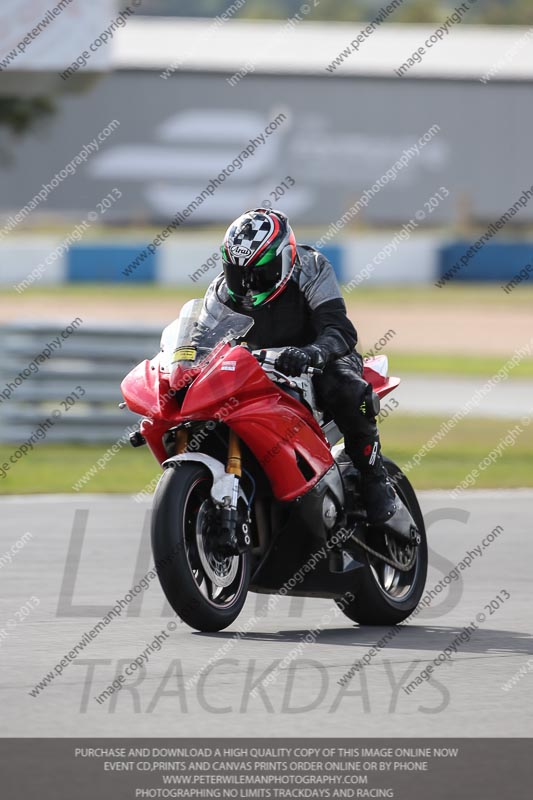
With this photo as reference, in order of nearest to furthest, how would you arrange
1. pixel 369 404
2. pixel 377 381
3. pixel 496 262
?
pixel 369 404
pixel 377 381
pixel 496 262

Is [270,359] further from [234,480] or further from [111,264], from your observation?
[111,264]

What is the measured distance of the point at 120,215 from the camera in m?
51.2

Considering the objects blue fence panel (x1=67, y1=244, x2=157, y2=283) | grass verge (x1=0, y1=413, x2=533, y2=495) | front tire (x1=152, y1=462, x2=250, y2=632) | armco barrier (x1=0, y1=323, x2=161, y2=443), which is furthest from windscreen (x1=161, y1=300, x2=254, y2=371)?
blue fence panel (x1=67, y1=244, x2=157, y2=283)

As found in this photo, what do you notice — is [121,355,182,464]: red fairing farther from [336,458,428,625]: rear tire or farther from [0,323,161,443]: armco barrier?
[0,323,161,443]: armco barrier

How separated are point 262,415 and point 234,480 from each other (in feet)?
0.97

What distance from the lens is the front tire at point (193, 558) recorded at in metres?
7.11

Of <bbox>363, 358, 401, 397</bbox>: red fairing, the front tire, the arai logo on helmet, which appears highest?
the arai logo on helmet

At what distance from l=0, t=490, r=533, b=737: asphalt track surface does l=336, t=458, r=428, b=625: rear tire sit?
8cm

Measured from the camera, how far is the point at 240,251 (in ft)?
24.9

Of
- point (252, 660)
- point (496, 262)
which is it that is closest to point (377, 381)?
point (252, 660)

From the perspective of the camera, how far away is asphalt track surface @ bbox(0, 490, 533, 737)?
19.4 ft
